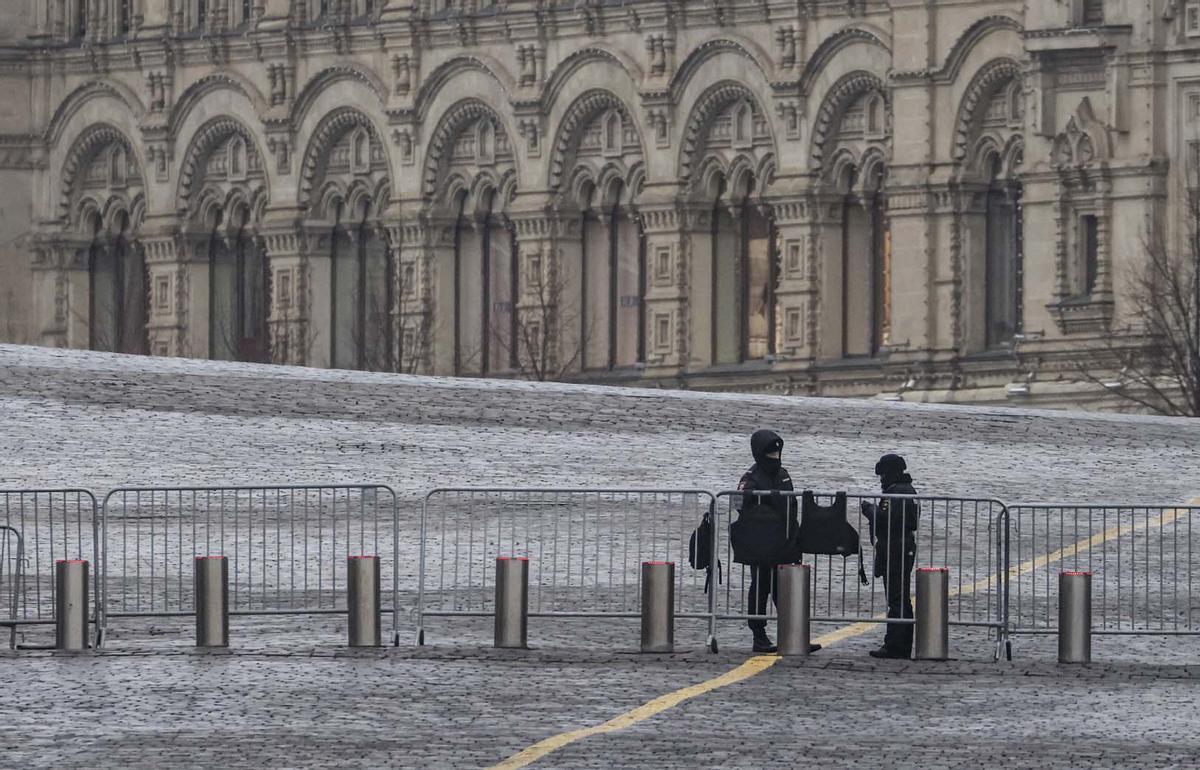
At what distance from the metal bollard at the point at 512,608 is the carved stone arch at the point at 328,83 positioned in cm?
5355

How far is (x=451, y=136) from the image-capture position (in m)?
81.4

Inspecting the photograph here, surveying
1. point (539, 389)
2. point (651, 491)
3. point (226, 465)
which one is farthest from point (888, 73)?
point (651, 491)

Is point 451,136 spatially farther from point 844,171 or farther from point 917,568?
point 917,568

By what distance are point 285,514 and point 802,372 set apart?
1651 inches

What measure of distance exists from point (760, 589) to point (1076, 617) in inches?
83.1

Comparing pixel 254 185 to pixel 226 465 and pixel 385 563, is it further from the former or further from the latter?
pixel 385 563

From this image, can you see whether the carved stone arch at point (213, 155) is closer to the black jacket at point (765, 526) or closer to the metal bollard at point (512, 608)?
the black jacket at point (765, 526)

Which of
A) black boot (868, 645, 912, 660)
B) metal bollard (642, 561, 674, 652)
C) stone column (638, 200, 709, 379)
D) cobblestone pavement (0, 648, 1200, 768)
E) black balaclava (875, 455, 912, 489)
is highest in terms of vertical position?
stone column (638, 200, 709, 379)

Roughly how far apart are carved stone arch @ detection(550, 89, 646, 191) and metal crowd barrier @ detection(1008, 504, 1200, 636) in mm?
45505

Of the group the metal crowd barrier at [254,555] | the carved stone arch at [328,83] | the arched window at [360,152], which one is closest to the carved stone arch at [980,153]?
the carved stone arch at [328,83]

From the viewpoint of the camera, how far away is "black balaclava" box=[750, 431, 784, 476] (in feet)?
96.5

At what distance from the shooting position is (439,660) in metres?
28.3

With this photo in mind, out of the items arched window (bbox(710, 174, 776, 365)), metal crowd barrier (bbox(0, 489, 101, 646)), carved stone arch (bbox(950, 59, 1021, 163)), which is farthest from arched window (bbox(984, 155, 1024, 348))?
metal crowd barrier (bbox(0, 489, 101, 646))

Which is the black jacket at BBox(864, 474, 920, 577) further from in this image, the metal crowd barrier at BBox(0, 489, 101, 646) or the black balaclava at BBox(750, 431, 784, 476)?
the metal crowd barrier at BBox(0, 489, 101, 646)
